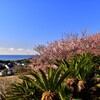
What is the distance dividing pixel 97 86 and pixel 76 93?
0.83 meters

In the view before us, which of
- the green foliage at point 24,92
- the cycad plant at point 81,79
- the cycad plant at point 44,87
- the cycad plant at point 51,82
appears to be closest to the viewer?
the cycad plant at point 44,87

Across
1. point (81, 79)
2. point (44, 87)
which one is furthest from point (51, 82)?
point (81, 79)

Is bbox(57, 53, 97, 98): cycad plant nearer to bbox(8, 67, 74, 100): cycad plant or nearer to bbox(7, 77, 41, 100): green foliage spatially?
bbox(8, 67, 74, 100): cycad plant

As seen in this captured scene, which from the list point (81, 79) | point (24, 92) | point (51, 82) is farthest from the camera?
point (24, 92)

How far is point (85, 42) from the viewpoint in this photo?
102 ft

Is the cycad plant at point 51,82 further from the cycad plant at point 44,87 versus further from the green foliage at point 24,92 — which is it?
the green foliage at point 24,92

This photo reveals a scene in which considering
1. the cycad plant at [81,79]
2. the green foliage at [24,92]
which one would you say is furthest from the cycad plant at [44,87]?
the cycad plant at [81,79]

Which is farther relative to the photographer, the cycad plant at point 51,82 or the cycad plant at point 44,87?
the cycad plant at point 51,82

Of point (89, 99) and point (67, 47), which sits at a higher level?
point (67, 47)

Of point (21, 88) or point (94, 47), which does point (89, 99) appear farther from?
point (94, 47)

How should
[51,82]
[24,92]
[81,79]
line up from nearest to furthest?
[51,82] < [81,79] < [24,92]

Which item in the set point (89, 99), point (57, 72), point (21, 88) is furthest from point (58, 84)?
point (21, 88)

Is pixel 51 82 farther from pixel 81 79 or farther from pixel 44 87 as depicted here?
pixel 81 79

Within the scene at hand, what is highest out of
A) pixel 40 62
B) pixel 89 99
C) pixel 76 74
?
pixel 40 62
